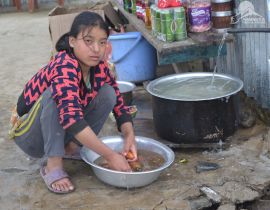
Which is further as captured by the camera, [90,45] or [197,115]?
[197,115]

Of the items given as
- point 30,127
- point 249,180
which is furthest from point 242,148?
point 30,127

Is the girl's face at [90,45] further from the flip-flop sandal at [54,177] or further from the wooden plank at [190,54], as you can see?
the wooden plank at [190,54]

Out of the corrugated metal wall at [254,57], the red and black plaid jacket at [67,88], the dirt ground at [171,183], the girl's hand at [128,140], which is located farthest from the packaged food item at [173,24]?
the girl's hand at [128,140]

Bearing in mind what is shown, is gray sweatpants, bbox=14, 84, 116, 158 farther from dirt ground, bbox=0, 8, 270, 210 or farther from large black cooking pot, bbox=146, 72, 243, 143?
large black cooking pot, bbox=146, 72, 243, 143

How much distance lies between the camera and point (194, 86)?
146 inches

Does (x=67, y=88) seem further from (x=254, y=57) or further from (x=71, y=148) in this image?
(x=254, y=57)

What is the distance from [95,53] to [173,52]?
40.2 inches

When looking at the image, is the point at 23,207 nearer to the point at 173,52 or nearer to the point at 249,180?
the point at 249,180

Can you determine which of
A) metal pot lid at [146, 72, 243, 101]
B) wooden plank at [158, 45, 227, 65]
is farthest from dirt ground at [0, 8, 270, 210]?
wooden plank at [158, 45, 227, 65]

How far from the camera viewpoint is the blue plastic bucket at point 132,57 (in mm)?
4945

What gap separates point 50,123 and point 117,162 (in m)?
0.44

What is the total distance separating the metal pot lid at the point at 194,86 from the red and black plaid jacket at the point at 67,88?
1.76 ft

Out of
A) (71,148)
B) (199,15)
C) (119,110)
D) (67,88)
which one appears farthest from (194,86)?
(67,88)

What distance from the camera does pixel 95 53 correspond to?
285cm
